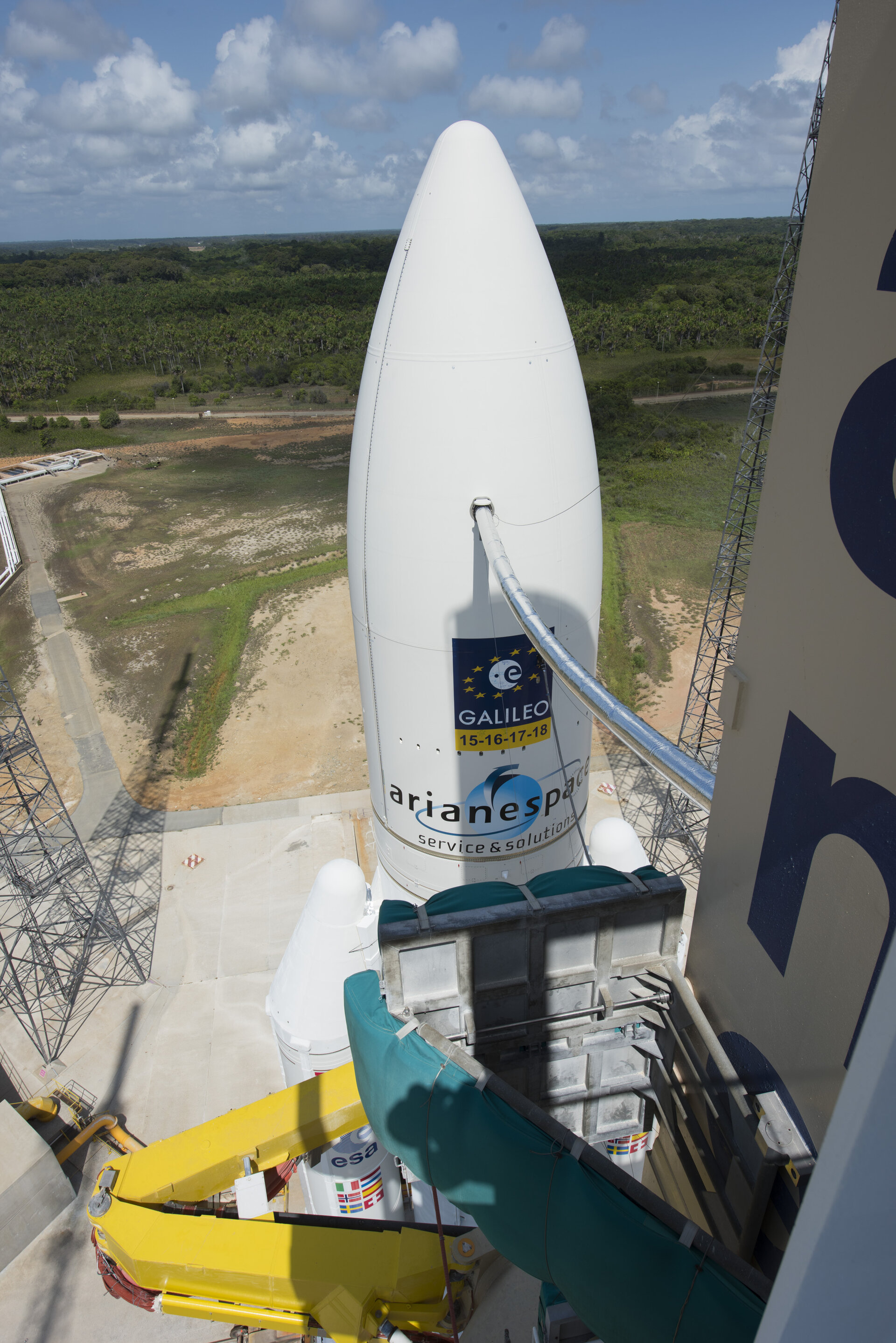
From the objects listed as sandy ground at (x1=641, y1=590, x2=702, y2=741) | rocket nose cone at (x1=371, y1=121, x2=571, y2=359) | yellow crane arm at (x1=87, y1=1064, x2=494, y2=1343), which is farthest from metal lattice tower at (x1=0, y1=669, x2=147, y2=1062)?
sandy ground at (x1=641, y1=590, x2=702, y2=741)

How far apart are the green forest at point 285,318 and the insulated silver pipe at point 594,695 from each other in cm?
5194

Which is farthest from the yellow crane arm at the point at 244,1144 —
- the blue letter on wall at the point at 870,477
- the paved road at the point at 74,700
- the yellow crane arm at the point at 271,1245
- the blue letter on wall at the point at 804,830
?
the paved road at the point at 74,700

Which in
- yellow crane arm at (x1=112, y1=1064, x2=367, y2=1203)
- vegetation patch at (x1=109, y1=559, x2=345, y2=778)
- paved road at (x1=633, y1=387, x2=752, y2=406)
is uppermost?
yellow crane arm at (x1=112, y1=1064, x2=367, y2=1203)

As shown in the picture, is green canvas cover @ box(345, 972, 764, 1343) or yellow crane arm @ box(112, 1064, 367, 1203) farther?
yellow crane arm @ box(112, 1064, 367, 1203)

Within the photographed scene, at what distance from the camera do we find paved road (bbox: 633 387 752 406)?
197 ft

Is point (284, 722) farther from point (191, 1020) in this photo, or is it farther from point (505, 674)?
point (505, 674)

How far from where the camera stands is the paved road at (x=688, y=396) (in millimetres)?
60062

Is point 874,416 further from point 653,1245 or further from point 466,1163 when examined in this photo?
point 466,1163

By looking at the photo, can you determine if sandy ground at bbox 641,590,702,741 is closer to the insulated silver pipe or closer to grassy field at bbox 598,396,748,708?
grassy field at bbox 598,396,748,708

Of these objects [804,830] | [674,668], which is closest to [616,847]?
[804,830]

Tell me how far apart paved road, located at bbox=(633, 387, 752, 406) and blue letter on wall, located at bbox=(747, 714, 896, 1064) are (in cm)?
6102

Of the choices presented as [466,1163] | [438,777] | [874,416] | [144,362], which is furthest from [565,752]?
[144,362]

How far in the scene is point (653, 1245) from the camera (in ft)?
12.6

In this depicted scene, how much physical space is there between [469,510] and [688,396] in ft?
195
